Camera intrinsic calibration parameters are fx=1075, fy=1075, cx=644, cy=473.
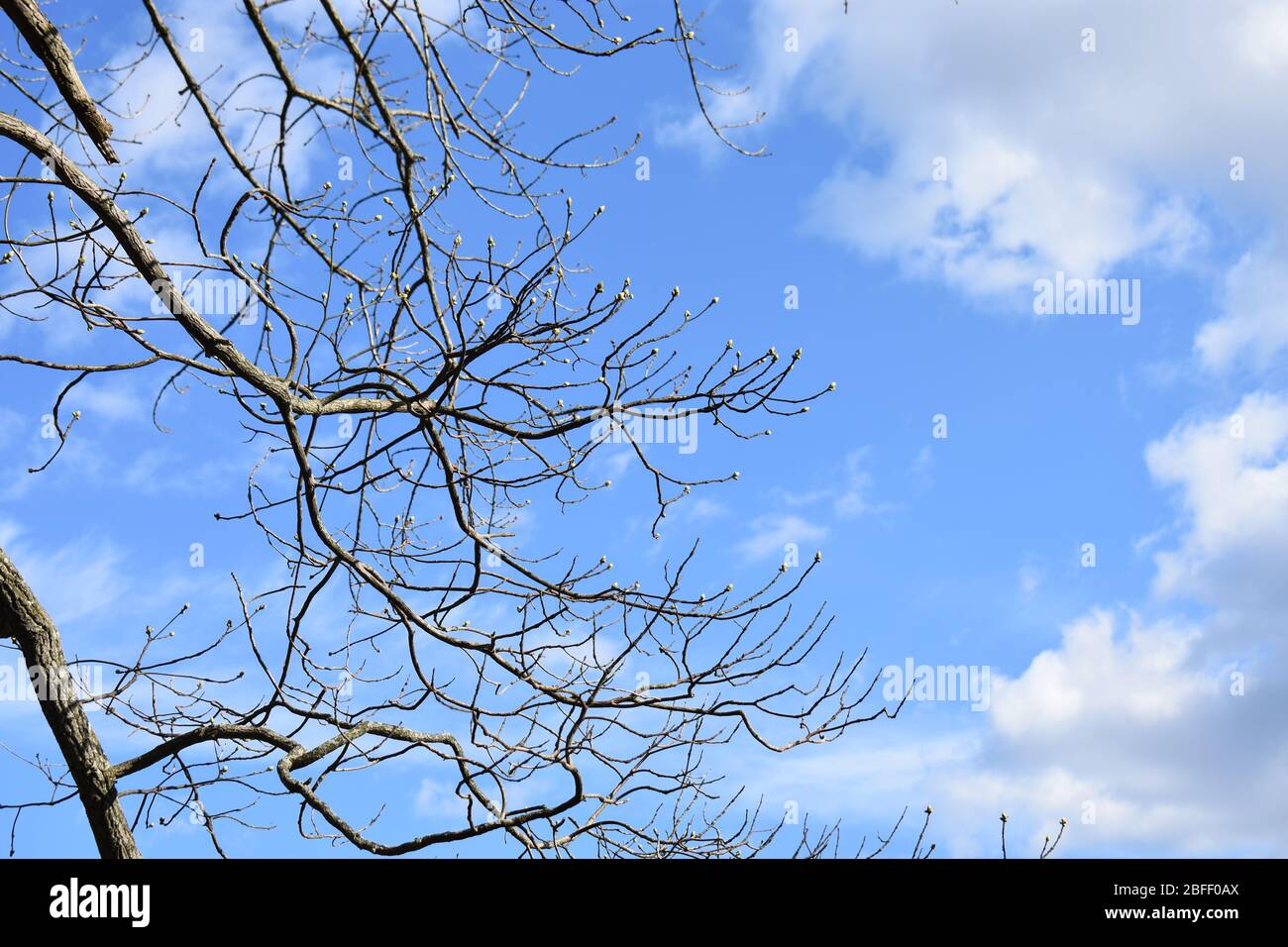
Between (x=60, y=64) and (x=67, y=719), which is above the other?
(x=60, y=64)

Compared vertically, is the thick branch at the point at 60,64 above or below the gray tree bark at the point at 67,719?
above

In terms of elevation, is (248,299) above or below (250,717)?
above

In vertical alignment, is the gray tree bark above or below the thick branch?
below

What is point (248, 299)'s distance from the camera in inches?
160

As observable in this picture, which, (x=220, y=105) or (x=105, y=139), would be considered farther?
(x=105, y=139)

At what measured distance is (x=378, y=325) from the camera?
4129 mm
